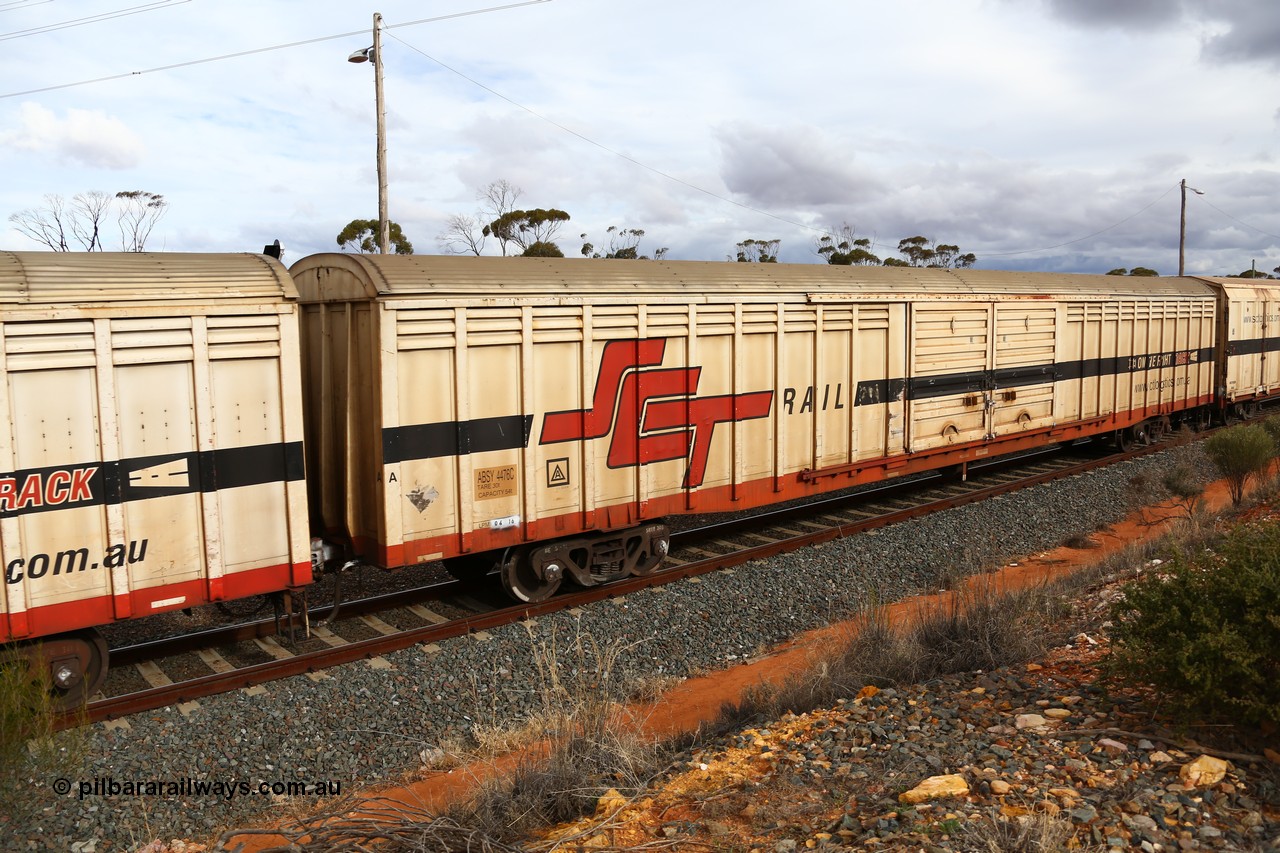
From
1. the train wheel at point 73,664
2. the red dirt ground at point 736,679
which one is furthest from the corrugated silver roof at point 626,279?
the red dirt ground at point 736,679

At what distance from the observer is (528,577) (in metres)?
9.30

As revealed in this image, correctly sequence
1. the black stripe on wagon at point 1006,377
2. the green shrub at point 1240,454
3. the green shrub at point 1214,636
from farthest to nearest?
the green shrub at point 1240,454
the black stripe on wagon at point 1006,377
the green shrub at point 1214,636

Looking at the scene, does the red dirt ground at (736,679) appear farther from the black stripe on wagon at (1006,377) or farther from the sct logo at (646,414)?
the black stripe on wagon at (1006,377)

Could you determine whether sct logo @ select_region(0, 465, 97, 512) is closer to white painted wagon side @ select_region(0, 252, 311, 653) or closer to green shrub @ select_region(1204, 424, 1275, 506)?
white painted wagon side @ select_region(0, 252, 311, 653)

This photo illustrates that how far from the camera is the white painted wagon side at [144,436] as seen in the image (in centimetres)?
626

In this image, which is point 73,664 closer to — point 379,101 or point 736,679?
point 736,679

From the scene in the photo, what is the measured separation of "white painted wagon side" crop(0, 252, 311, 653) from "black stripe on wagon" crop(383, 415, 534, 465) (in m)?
0.82

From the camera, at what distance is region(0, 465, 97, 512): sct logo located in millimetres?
6180

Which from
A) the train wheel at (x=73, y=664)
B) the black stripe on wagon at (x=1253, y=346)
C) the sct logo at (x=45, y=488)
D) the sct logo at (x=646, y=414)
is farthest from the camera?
the black stripe on wagon at (x=1253, y=346)

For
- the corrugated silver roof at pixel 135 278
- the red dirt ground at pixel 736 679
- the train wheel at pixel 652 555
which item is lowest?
the red dirt ground at pixel 736 679

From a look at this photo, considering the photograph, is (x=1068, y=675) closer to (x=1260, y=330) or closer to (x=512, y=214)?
(x=1260, y=330)

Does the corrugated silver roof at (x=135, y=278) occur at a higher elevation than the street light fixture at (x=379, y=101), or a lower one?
lower

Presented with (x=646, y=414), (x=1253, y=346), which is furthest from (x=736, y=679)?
(x=1253, y=346)

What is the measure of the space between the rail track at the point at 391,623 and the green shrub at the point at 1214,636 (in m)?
5.39
